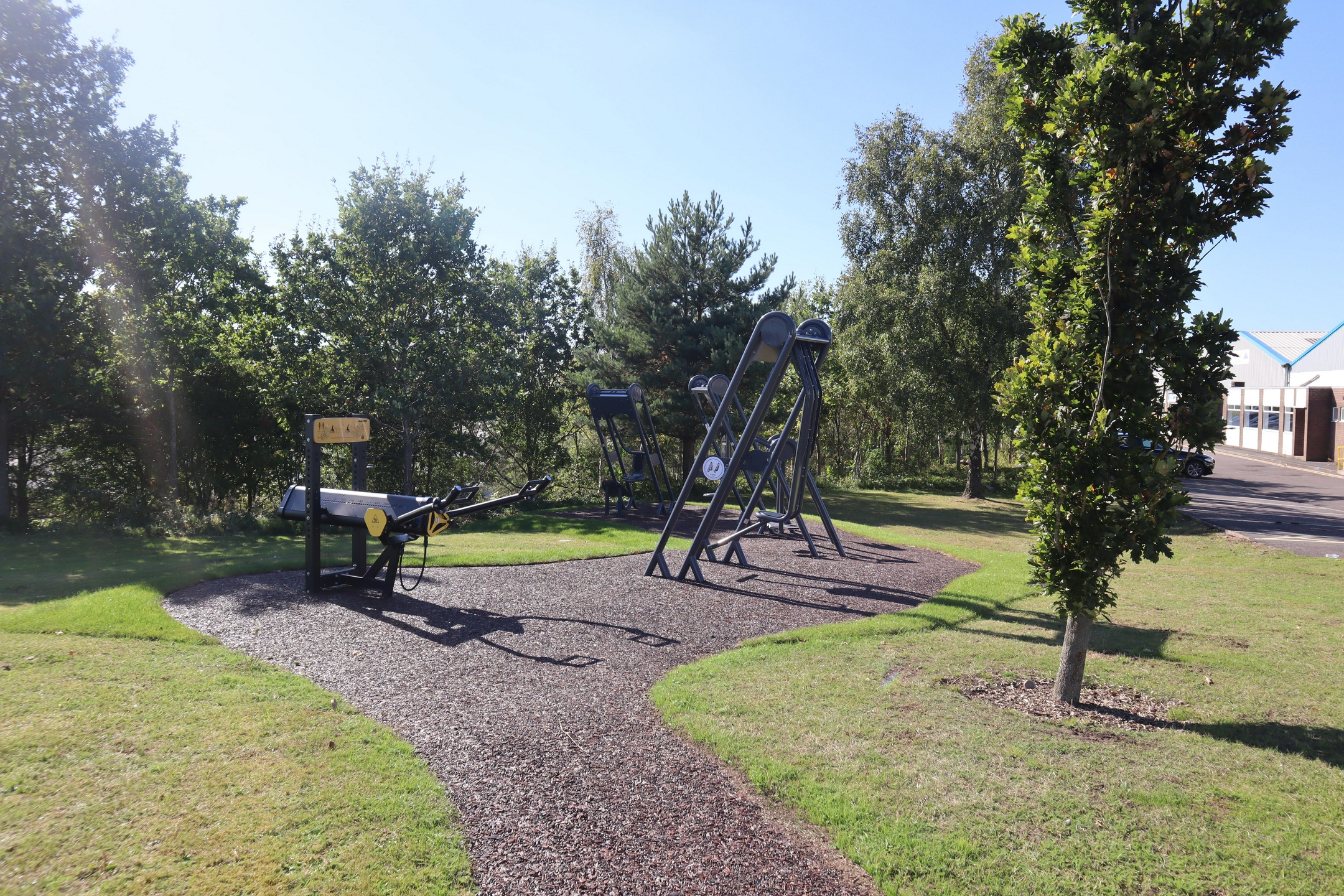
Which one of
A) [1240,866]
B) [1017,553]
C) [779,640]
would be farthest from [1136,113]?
[1017,553]

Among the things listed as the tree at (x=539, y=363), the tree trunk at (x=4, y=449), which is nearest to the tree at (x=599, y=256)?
the tree at (x=539, y=363)

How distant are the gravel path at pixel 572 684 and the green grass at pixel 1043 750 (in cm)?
38

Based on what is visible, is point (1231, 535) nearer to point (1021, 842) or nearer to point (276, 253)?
point (1021, 842)

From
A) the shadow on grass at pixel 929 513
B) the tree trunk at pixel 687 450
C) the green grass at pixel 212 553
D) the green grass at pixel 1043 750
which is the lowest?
the green grass at pixel 212 553

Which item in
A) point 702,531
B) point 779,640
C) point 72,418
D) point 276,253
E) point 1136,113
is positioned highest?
point 276,253

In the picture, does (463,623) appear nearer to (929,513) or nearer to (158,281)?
(158,281)

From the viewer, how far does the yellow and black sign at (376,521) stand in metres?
7.88

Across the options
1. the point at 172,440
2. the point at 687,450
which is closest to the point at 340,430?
Answer: the point at 172,440

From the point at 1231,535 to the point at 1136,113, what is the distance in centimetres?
1364

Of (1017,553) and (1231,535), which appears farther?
(1231,535)

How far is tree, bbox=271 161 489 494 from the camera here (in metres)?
18.1

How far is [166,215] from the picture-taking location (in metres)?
16.0

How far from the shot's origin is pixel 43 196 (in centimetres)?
1491

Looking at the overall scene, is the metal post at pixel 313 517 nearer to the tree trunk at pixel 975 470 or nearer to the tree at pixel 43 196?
the tree at pixel 43 196
